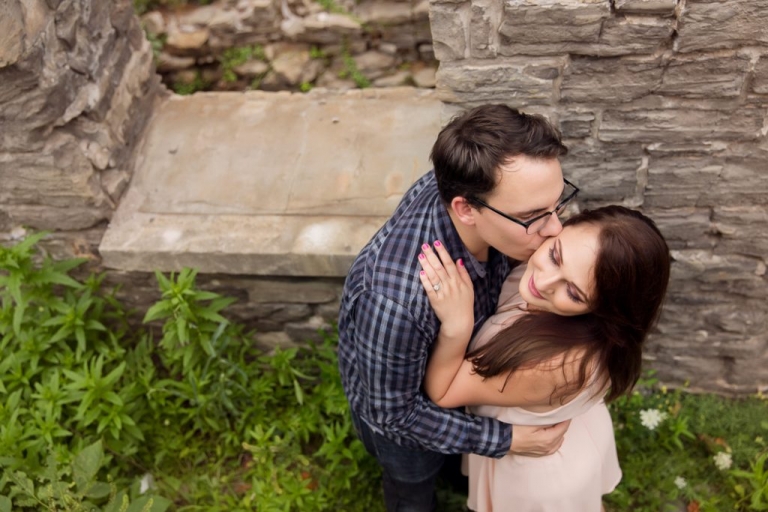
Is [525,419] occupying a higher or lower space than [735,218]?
lower

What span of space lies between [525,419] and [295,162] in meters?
1.75

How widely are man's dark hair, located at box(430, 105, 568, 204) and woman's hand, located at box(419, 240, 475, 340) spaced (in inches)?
7.3

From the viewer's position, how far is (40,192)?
9.92 ft

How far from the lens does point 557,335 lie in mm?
2006

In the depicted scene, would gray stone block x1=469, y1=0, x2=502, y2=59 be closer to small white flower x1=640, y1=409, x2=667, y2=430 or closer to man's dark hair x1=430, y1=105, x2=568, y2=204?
man's dark hair x1=430, y1=105, x2=568, y2=204

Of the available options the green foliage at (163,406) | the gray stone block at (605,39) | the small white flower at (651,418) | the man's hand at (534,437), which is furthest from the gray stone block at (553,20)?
the small white flower at (651,418)

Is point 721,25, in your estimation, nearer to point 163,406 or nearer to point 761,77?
point 761,77

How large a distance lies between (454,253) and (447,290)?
18 cm

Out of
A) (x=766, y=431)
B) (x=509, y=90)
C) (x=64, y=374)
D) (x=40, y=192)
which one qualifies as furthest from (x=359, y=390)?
(x=766, y=431)

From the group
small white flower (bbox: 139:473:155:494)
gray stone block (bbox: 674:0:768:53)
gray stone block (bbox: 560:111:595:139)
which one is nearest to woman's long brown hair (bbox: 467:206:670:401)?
gray stone block (bbox: 560:111:595:139)

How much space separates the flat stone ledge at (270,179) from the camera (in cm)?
298

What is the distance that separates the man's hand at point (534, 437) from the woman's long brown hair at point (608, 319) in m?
0.23

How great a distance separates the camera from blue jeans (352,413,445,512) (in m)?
2.52

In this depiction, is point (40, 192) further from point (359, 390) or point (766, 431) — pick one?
point (766, 431)
